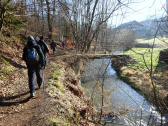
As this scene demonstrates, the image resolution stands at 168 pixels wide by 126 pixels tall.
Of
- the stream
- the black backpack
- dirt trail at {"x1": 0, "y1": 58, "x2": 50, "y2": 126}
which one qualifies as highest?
the black backpack

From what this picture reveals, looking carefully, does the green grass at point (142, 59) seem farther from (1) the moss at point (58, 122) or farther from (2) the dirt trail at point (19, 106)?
(2) the dirt trail at point (19, 106)

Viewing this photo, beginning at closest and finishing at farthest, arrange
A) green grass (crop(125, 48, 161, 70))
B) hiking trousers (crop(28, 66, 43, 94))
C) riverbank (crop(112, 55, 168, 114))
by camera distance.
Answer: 1. green grass (crop(125, 48, 161, 70))
2. hiking trousers (crop(28, 66, 43, 94))
3. riverbank (crop(112, 55, 168, 114))

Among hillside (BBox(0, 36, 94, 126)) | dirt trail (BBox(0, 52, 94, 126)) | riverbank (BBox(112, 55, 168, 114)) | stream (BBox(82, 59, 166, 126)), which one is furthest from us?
riverbank (BBox(112, 55, 168, 114))

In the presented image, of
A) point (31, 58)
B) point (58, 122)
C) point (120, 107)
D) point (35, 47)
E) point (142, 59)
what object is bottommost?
point (120, 107)

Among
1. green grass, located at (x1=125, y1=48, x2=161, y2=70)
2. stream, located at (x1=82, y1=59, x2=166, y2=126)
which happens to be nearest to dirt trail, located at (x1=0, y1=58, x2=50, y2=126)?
stream, located at (x1=82, y1=59, x2=166, y2=126)

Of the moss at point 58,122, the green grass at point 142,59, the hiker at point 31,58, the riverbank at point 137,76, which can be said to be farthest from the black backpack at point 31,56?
the riverbank at point 137,76

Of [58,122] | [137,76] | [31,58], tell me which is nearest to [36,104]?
[31,58]

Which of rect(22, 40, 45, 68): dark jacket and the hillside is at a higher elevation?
rect(22, 40, 45, 68): dark jacket

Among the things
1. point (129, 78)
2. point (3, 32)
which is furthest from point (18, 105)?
point (129, 78)

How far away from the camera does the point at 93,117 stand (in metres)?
16.2

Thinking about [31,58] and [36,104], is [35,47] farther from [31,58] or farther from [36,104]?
[36,104]

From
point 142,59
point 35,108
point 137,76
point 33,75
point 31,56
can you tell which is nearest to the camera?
point 35,108

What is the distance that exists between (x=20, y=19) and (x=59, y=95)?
1400cm

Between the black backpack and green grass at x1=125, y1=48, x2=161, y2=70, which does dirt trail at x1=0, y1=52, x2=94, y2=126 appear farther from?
green grass at x1=125, y1=48, x2=161, y2=70
